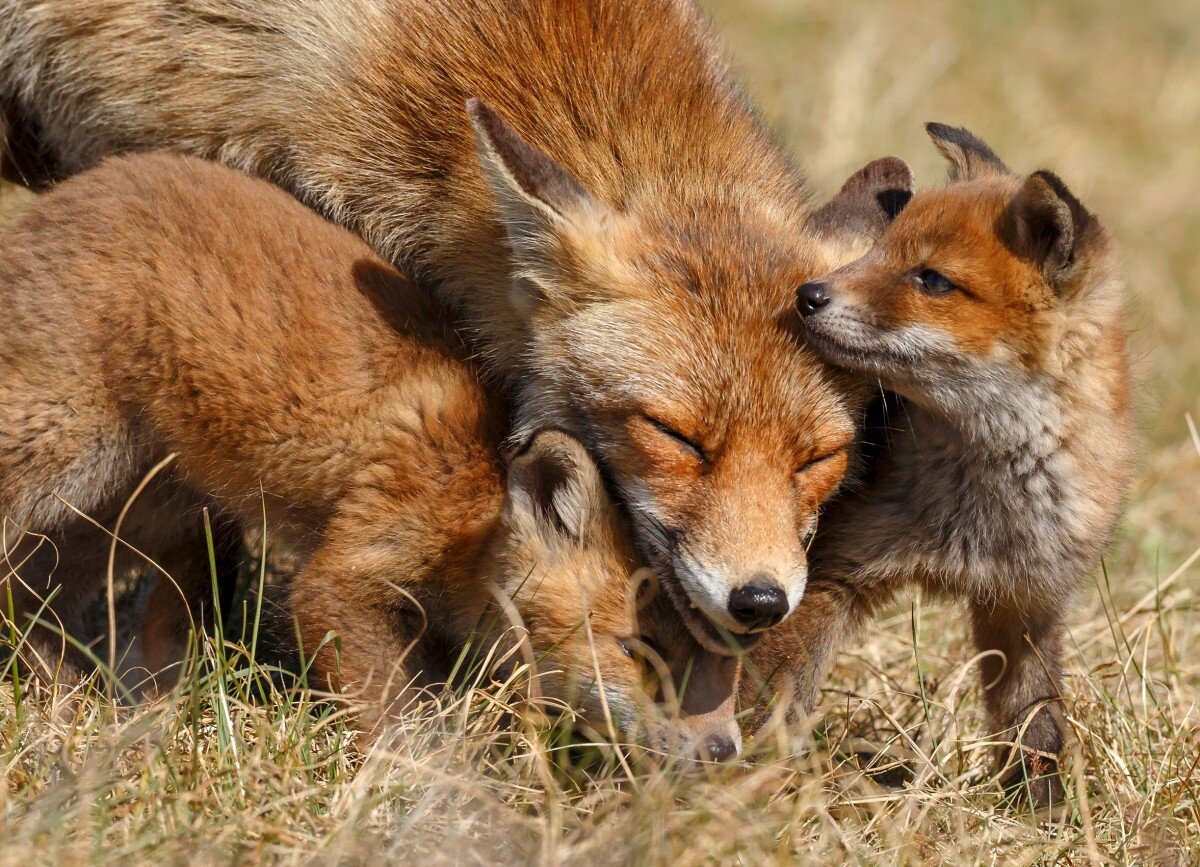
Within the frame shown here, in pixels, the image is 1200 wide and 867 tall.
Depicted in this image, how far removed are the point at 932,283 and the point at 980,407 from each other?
47 cm

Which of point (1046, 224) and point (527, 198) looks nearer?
point (1046, 224)

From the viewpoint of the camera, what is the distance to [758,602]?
4238 mm

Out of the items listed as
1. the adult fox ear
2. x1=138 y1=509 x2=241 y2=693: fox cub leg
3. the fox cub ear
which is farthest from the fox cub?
x1=138 y1=509 x2=241 y2=693: fox cub leg

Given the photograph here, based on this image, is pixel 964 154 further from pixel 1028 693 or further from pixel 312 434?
pixel 312 434

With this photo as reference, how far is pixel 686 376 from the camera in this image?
459 cm

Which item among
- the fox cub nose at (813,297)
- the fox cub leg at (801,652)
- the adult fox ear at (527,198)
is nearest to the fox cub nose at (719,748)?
the fox cub leg at (801,652)

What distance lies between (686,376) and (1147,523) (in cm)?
516

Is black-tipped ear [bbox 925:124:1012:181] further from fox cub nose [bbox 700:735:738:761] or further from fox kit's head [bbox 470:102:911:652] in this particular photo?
fox cub nose [bbox 700:735:738:761]

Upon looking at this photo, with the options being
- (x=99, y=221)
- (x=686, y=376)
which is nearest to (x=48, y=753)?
(x=99, y=221)

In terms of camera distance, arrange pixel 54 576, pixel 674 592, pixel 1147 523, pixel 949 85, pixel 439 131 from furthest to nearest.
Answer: pixel 949 85, pixel 1147 523, pixel 54 576, pixel 439 131, pixel 674 592

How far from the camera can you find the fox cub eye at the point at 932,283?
4.68 meters

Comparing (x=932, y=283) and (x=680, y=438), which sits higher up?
(x=932, y=283)

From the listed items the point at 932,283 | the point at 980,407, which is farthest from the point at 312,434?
the point at 980,407

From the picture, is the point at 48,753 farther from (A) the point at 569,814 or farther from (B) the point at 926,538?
(B) the point at 926,538
